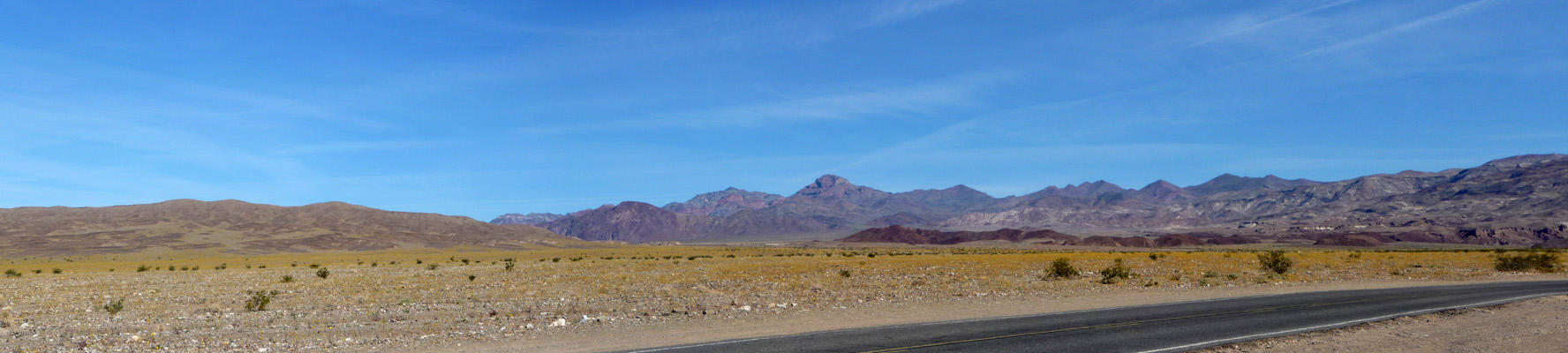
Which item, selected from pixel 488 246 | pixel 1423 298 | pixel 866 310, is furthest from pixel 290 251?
pixel 1423 298

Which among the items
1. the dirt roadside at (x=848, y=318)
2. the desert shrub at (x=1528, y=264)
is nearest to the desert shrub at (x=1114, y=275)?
the dirt roadside at (x=848, y=318)

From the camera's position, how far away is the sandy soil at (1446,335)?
16.3 metres

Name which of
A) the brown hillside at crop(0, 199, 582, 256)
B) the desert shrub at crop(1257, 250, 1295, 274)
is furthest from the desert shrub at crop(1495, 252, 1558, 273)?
the brown hillside at crop(0, 199, 582, 256)

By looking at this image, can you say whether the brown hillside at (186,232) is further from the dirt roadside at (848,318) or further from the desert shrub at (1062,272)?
the dirt roadside at (848,318)

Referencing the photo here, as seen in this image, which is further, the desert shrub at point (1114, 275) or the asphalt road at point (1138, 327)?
the desert shrub at point (1114, 275)

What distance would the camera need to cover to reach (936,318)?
2222 cm

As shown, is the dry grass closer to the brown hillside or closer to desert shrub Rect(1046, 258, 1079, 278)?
desert shrub Rect(1046, 258, 1079, 278)

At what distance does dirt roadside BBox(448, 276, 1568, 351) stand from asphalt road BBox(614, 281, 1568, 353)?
46.4 inches

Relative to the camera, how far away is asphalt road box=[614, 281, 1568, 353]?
1664cm

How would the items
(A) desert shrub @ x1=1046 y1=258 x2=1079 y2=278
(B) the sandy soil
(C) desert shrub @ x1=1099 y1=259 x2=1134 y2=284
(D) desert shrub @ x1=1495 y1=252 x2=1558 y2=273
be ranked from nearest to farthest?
(B) the sandy soil < (C) desert shrub @ x1=1099 y1=259 x2=1134 y2=284 < (A) desert shrub @ x1=1046 y1=258 x2=1079 y2=278 < (D) desert shrub @ x1=1495 y1=252 x2=1558 y2=273

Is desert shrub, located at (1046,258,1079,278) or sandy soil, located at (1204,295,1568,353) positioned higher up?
desert shrub, located at (1046,258,1079,278)

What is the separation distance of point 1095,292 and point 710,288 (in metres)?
15.5

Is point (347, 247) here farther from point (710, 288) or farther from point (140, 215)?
point (710, 288)

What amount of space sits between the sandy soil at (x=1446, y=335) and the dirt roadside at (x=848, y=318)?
2.87 meters
